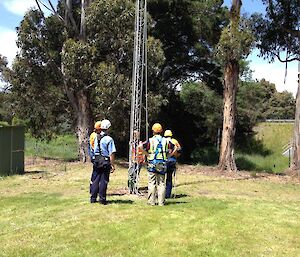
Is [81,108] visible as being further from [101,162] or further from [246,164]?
[101,162]

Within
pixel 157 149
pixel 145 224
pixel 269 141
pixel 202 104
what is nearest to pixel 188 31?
pixel 202 104

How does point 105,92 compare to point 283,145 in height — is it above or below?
above

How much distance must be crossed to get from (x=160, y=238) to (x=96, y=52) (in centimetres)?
1503

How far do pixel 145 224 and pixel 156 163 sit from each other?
2.04m

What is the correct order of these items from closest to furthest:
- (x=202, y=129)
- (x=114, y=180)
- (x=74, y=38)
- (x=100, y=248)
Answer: (x=100, y=248) → (x=114, y=180) → (x=74, y=38) → (x=202, y=129)

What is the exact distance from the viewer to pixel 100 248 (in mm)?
7023

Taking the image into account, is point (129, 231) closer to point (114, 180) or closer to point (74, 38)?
point (114, 180)

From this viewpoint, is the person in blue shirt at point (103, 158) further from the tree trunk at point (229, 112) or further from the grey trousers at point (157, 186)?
the tree trunk at point (229, 112)

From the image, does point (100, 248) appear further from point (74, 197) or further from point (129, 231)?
point (74, 197)

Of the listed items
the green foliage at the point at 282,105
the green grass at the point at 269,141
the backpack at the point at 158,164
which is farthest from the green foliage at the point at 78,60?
the green foliage at the point at 282,105

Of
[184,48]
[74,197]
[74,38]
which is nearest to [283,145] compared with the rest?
[184,48]

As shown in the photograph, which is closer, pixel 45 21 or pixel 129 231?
pixel 129 231

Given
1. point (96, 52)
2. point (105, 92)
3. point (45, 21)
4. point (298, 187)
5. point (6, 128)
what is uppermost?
point (45, 21)

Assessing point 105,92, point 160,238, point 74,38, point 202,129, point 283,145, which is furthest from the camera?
point 283,145
